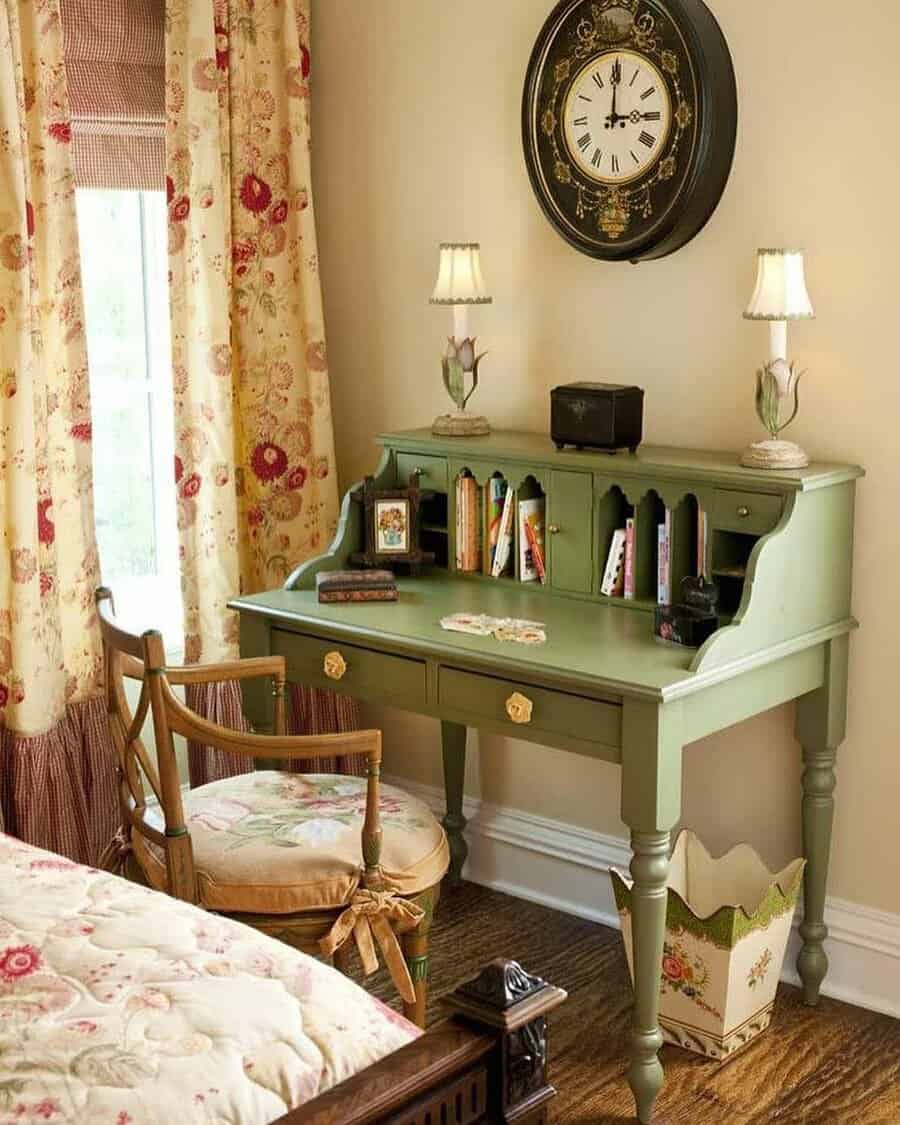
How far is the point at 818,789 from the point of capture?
299 cm

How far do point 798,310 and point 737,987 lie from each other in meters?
1.25

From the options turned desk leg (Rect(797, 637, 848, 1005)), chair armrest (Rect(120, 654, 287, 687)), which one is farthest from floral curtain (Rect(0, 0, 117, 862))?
turned desk leg (Rect(797, 637, 848, 1005))

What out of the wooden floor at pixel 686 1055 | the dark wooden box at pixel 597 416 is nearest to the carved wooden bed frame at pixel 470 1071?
the wooden floor at pixel 686 1055

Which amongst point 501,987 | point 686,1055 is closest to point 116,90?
point 686,1055

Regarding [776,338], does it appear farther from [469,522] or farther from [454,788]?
[454,788]

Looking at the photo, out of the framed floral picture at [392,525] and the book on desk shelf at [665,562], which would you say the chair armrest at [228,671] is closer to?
the framed floral picture at [392,525]

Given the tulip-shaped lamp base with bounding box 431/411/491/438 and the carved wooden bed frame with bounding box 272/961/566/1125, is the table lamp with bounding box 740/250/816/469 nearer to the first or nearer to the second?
the tulip-shaped lamp base with bounding box 431/411/491/438

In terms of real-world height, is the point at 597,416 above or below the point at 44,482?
above

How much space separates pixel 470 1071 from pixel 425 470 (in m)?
1.92

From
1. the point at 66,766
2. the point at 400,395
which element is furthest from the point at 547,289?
the point at 66,766

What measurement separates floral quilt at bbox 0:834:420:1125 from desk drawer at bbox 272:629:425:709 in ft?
3.20

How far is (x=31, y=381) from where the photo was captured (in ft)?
10.1

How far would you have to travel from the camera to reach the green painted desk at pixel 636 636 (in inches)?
102

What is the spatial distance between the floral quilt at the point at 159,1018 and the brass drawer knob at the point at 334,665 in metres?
1.05
